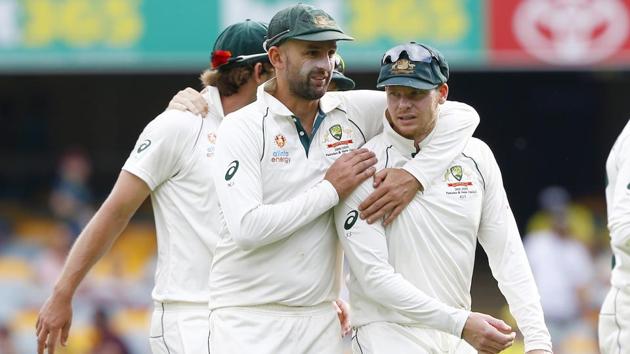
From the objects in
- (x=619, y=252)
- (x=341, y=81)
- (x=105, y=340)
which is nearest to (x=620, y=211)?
(x=619, y=252)

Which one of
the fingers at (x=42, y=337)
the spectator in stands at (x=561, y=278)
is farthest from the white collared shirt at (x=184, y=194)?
the spectator in stands at (x=561, y=278)

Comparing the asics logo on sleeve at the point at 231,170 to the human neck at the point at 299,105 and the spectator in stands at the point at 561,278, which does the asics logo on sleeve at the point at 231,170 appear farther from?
the spectator in stands at the point at 561,278

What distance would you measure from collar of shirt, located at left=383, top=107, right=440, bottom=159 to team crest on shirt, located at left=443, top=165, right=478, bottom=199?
5.5 inches

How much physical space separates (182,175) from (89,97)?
Result: 12.7 meters

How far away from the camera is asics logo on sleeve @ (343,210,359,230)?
4887mm

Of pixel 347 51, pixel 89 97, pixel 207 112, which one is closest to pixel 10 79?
pixel 89 97

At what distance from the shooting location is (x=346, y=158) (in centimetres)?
490

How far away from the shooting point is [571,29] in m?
12.3

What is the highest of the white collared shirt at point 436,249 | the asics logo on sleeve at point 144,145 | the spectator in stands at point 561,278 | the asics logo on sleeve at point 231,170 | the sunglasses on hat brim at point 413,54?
the sunglasses on hat brim at point 413,54

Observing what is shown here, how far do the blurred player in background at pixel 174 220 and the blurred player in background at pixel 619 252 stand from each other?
147 cm

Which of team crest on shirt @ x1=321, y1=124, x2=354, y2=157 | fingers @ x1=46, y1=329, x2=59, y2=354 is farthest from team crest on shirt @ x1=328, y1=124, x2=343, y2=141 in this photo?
fingers @ x1=46, y1=329, x2=59, y2=354

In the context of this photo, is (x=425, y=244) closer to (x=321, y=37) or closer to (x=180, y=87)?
(x=321, y=37)

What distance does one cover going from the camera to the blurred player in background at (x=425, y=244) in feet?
15.8

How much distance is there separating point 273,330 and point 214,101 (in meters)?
1.12
